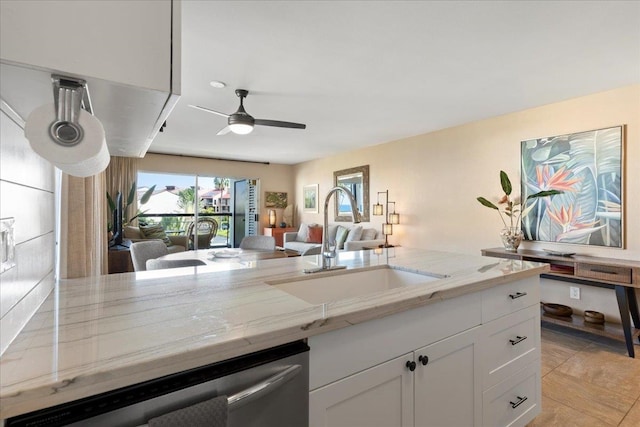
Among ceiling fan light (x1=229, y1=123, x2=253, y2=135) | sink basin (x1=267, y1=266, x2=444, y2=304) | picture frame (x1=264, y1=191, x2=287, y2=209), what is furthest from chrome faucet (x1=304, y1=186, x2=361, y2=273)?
picture frame (x1=264, y1=191, x2=287, y2=209)

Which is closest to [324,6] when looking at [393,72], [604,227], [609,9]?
[393,72]

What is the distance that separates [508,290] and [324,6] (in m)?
Answer: 1.82

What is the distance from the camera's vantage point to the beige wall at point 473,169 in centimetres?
290

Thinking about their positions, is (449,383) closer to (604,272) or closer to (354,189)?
(604,272)

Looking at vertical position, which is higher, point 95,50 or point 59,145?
point 95,50

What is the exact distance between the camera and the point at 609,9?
182cm

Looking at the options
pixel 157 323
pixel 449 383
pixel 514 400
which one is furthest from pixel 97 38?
pixel 514 400

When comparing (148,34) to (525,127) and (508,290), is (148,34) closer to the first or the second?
(508,290)

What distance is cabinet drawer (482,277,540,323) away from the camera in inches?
53.3

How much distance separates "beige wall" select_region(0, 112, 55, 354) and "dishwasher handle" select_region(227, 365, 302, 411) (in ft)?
1.54

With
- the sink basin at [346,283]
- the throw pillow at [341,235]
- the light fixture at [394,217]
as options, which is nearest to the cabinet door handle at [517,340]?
the sink basin at [346,283]

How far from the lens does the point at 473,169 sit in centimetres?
411

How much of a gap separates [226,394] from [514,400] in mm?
1503

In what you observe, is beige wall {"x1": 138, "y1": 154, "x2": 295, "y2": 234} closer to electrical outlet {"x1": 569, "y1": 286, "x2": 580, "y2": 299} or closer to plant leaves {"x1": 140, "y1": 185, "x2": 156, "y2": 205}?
plant leaves {"x1": 140, "y1": 185, "x2": 156, "y2": 205}
